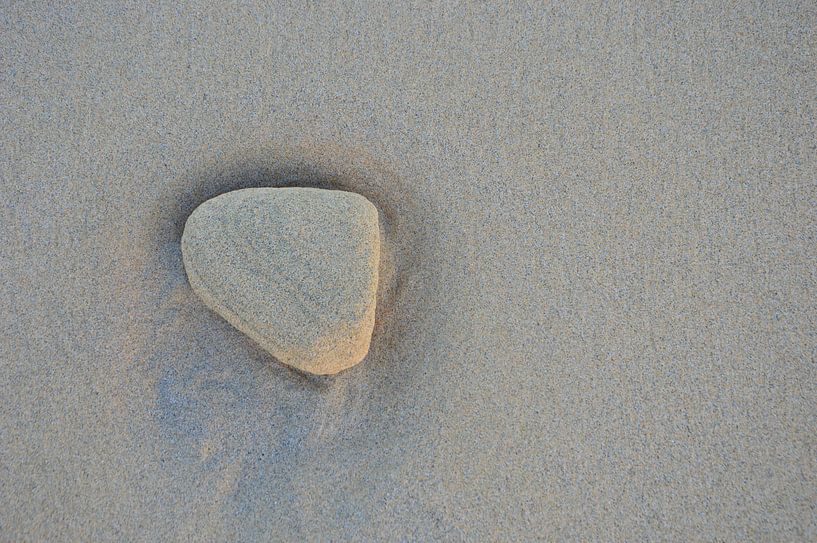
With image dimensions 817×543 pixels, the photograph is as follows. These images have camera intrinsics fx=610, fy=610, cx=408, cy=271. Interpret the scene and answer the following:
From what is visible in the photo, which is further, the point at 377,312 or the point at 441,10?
the point at 441,10

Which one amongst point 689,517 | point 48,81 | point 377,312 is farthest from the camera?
point 48,81

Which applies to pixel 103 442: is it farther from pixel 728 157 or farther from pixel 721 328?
pixel 728 157

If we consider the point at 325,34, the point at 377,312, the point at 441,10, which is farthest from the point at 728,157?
the point at 325,34

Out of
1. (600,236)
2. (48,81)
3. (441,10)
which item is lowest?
(48,81)

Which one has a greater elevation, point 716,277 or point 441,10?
point 441,10
